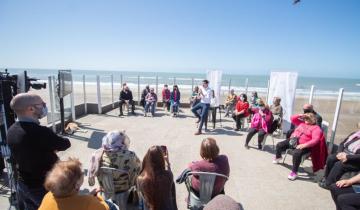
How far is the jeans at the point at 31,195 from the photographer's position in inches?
86.7

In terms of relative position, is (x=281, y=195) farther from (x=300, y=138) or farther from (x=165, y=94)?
(x=165, y=94)

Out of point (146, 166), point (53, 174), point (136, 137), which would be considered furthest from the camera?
point (136, 137)

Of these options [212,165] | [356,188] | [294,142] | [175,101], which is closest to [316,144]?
[294,142]

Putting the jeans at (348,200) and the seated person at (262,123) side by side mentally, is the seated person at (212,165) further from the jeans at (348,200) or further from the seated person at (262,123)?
the seated person at (262,123)

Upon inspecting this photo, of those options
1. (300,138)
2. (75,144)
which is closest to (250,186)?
(300,138)

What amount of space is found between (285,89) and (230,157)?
3.01 metres

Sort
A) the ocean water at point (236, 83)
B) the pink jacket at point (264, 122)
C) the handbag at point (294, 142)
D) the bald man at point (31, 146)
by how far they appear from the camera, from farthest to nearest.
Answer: the ocean water at point (236, 83)
the pink jacket at point (264, 122)
the handbag at point (294, 142)
the bald man at point (31, 146)

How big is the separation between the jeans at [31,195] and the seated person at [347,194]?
3.03 metres

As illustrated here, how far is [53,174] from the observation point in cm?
→ 157

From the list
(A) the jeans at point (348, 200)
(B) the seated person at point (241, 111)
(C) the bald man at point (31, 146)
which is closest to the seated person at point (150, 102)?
(B) the seated person at point (241, 111)

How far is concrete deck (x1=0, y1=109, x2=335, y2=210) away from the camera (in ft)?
11.4

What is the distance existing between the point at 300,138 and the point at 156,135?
3694 millimetres

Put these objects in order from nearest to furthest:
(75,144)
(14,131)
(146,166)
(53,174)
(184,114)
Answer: (53,174) → (14,131) → (146,166) → (75,144) → (184,114)

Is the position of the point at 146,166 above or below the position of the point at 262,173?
above
